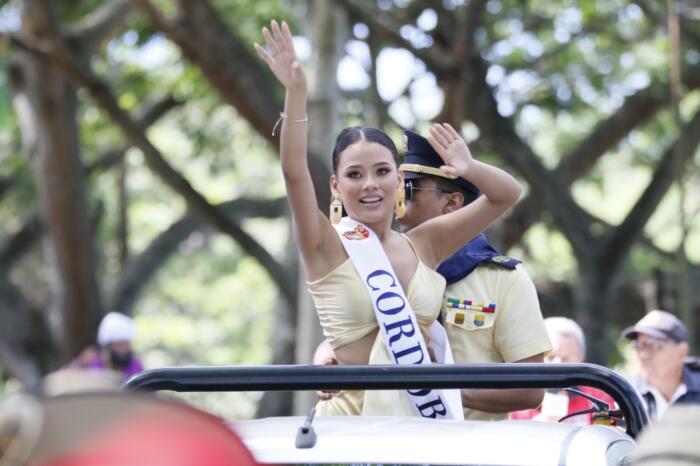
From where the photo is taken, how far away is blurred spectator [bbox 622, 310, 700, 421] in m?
6.64

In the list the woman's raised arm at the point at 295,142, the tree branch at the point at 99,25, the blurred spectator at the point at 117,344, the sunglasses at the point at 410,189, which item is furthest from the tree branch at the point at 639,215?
the woman's raised arm at the point at 295,142

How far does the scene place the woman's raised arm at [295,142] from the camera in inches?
145

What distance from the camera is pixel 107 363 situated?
1010 centimetres

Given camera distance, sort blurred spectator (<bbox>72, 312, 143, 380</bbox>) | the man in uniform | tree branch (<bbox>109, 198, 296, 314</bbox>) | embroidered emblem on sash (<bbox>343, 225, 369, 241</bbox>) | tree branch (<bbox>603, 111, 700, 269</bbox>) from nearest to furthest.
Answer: embroidered emblem on sash (<bbox>343, 225, 369, 241</bbox>)
the man in uniform
blurred spectator (<bbox>72, 312, 143, 380</bbox>)
tree branch (<bbox>603, 111, 700, 269</bbox>)
tree branch (<bbox>109, 198, 296, 314</bbox>)

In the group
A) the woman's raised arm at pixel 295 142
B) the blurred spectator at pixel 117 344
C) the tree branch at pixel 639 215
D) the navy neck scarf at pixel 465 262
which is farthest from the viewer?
the tree branch at pixel 639 215

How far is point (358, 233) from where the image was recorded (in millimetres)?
3947

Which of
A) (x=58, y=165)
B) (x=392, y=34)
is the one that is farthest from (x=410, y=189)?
(x=58, y=165)

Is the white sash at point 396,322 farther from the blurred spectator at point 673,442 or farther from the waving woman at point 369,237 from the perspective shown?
the blurred spectator at point 673,442

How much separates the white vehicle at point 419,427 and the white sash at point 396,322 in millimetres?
491

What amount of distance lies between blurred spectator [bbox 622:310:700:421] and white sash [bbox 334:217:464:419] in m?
2.97

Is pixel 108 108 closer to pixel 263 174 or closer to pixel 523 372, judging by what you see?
pixel 523 372

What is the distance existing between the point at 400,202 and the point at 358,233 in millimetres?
309

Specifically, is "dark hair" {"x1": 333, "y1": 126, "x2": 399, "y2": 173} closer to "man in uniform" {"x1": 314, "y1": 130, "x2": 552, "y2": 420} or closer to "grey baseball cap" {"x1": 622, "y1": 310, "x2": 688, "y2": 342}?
"man in uniform" {"x1": 314, "y1": 130, "x2": 552, "y2": 420}

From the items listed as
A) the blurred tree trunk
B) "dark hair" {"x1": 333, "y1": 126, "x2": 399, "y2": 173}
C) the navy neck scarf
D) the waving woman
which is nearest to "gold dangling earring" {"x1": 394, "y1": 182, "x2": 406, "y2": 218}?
the waving woman
